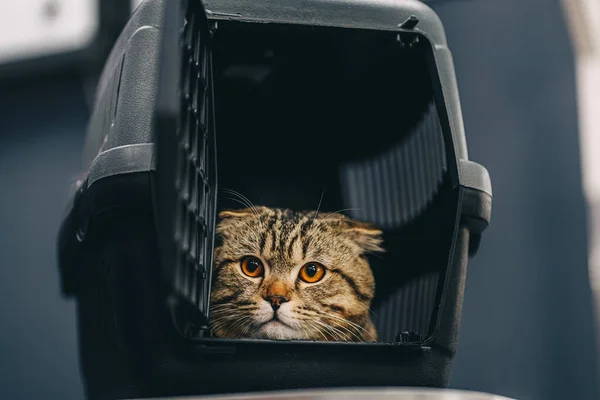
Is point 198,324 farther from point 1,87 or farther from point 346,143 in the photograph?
point 1,87

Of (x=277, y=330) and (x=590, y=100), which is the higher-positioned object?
Result: (x=590, y=100)

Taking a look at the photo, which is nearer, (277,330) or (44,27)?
(277,330)

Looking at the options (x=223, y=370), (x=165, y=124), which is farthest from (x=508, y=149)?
(x=165, y=124)

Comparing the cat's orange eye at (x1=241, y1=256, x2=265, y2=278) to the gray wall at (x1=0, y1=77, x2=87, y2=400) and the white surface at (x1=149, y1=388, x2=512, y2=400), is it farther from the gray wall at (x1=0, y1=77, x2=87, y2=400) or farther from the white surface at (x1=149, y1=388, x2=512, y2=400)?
the gray wall at (x1=0, y1=77, x2=87, y2=400)

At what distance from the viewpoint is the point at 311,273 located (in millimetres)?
1205

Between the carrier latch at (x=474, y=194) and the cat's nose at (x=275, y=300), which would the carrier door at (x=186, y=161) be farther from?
the carrier latch at (x=474, y=194)

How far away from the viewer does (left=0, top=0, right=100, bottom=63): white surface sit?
1892mm

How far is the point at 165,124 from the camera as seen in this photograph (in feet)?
2.19

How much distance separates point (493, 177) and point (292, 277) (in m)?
0.89

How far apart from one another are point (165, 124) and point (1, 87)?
5.07 ft

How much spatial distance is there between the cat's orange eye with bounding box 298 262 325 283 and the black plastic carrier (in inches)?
6.2

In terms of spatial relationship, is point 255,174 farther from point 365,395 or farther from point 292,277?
point 365,395

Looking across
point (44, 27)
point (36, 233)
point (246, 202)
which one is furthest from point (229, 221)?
point (44, 27)

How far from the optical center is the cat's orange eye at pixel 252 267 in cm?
119
